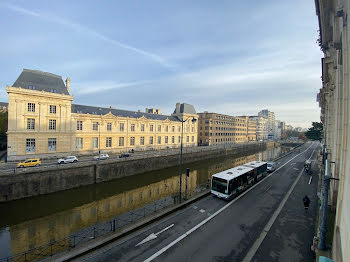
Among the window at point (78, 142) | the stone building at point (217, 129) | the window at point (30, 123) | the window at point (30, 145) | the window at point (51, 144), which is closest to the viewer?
the window at point (30, 145)

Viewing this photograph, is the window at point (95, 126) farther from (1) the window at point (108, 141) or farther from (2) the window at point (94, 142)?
(1) the window at point (108, 141)

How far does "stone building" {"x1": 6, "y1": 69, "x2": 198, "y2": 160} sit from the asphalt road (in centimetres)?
3443

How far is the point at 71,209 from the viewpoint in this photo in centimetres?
1984

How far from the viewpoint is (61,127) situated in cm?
3834

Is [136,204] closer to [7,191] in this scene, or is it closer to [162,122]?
[7,191]

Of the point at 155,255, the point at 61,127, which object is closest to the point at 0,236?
the point at 155,255

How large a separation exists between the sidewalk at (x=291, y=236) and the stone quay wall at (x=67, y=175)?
26446 millimetres

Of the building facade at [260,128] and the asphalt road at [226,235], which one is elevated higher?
the building facade at [260,128]

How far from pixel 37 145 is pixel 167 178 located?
28014 mm

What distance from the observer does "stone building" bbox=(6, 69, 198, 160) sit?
33125mm

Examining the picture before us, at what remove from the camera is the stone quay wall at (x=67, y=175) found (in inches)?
854

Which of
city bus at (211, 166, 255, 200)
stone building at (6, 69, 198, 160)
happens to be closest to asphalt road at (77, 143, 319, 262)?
city bus at (211, 166, 255, 200)

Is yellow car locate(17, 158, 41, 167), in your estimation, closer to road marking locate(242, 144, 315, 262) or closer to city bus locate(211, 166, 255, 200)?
city bus locate(211, 166, 255, 200)

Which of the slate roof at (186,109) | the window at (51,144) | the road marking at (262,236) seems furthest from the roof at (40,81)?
the slate roof at (186,109)
